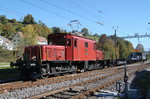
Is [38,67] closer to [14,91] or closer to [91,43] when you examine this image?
[14,91]

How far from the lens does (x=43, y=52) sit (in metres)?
15.5

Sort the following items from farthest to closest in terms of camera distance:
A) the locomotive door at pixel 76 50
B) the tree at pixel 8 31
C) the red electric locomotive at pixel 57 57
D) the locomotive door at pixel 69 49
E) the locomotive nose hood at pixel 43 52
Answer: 1. the tree at pixel 8 31
2. the locomotive door at pixel 76 50
3. the locomotive door at pixel 69 49
4. the locomotive nose hood at pixel 43 52
5. the red electric locomotive at pixel 57 57

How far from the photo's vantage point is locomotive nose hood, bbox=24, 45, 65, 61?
Answer: 50.3 feet

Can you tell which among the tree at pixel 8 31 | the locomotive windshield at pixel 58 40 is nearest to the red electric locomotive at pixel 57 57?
the locomotive windshield at pixel 58 40

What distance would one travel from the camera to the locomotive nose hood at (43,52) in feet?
50.3

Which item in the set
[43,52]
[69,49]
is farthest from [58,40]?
[43,52]

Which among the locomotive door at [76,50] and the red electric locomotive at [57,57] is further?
the locomotive door at [76,50]

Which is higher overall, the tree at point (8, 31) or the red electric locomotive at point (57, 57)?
the tree at point (8, 31)

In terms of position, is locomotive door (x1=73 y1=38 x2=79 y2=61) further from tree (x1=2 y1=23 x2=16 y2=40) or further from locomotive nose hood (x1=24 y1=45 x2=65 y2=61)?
tree (x1=2 y1=23 x2=16 y2=40)

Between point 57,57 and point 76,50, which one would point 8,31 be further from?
point 57,57

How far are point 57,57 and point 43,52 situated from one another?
5.69 ft

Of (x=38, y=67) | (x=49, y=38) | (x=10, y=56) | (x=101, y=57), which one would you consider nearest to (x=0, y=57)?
(x=10, y=56)

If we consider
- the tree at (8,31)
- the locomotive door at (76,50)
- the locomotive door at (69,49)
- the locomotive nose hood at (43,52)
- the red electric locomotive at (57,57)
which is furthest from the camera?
the tree at (8,31)

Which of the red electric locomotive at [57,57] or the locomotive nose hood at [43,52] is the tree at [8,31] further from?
the locomotive nose hood at [43,52]
